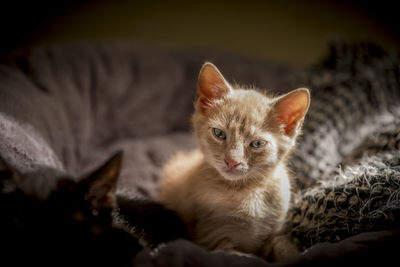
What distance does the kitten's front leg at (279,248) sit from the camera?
101cm

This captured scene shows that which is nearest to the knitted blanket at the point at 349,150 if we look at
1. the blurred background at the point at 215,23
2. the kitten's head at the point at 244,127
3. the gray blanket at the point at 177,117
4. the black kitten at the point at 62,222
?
the gray blanket at the point at 177,117

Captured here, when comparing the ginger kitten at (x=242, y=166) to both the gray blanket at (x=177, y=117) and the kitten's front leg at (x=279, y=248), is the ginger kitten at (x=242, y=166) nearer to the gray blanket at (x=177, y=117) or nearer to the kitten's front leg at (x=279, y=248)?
the kitten's front leg at (x=279, y=248)

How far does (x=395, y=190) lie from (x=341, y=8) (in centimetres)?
205

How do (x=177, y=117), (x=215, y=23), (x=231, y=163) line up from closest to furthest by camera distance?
(x=231, y=163) → (x=177, y=117) → (x=215, y=23)

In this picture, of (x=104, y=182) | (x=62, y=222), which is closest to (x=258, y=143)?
(x=104, y=182)

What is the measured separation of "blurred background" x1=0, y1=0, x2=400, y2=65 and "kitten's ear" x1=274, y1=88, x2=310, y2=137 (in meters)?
1.53

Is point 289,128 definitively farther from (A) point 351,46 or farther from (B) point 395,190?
(A) point 351,46

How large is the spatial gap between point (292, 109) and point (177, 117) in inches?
42.8

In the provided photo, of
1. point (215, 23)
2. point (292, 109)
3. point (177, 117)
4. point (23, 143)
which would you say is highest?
point (215, 23)

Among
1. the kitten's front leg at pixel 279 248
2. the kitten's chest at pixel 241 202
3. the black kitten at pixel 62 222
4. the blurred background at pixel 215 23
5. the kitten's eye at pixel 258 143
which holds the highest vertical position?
the blurred background at pixel 215 23

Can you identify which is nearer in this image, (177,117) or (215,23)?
(177,117)

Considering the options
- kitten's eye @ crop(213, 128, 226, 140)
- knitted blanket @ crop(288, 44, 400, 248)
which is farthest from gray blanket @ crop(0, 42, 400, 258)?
kitten's eye @ crop(213, 128, 226, 140)

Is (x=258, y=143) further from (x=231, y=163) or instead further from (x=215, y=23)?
(x=215, y=23)

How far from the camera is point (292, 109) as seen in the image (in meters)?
1.02
